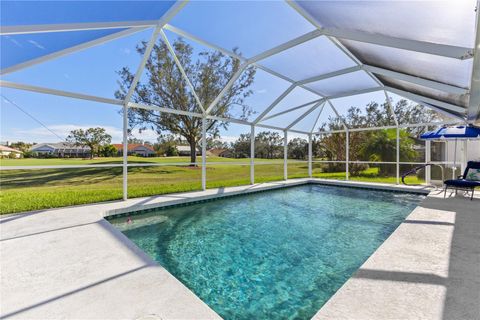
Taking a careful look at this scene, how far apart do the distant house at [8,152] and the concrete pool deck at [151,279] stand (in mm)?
4201

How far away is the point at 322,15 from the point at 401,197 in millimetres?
7340

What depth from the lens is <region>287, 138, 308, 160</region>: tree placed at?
47.3 ft

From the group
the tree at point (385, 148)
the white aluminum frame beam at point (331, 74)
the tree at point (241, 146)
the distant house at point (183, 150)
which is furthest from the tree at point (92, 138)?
the tree at point (385, 148)

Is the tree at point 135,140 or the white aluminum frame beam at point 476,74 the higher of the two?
the white aluminum frame beam at point 476,74

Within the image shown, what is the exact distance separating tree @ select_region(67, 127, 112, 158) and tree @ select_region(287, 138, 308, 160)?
970 cm

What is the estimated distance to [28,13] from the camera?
10.5 feet

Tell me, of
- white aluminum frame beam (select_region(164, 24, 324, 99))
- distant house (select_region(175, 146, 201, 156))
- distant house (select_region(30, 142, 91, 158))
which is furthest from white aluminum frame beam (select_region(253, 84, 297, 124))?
distant house (select_region(30, 142, 91, 158))

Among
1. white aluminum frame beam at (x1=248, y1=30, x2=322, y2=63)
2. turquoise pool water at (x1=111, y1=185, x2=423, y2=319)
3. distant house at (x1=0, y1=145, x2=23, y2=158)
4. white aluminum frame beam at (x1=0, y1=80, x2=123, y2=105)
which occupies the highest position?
white aluminum frame beam at (x1=248, y1=30, x2=322, y2=63)

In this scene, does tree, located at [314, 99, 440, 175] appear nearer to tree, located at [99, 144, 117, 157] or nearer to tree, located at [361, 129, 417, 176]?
tree, located at [361, 129, 417, 176]

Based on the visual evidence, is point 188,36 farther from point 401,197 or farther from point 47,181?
point 47,181

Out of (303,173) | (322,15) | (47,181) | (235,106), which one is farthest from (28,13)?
(303,173)

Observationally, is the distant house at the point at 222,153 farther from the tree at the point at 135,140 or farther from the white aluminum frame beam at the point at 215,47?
the white aluminum frame beam at the point at 215,47

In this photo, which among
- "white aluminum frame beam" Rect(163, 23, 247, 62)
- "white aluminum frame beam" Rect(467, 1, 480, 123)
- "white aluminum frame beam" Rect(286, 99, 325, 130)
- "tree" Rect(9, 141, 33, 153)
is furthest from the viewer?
"white aluminum frame beam" Rect(286, 99, 325, 130)

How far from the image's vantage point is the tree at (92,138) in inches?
367
